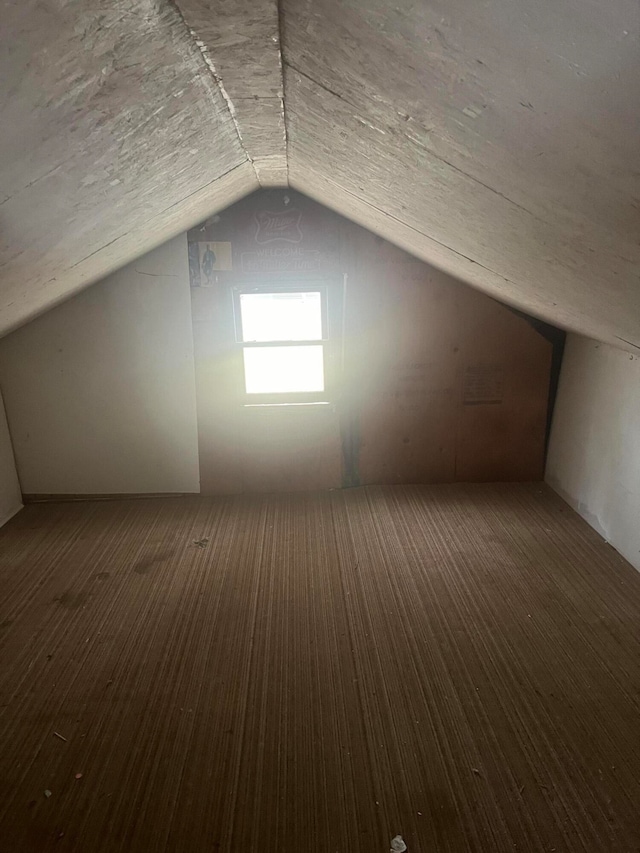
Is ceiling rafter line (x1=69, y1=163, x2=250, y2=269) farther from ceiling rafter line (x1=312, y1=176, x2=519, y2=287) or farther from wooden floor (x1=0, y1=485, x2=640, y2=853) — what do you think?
wooden floor (x1=0, y1=485, x2=640, y2=853)

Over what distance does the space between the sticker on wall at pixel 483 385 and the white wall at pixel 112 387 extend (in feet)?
5.60

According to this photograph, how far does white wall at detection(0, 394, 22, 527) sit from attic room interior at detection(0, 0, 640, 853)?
0.03 metres

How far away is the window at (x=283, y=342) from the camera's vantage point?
3.43m

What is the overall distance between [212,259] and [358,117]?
2.14 m

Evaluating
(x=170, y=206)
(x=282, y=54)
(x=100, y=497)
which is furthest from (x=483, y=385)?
(x=282, y=54)

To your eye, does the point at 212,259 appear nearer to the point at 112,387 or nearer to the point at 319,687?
the point at 112,387

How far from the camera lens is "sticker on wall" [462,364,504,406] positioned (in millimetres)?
3535

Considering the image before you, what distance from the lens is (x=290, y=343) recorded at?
3.48 meters

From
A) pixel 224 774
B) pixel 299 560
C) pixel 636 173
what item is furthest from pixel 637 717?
pixel 636 173

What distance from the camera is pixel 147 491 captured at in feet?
11.9

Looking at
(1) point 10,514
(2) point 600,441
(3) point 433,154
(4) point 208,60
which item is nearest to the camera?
(4) point 208,60

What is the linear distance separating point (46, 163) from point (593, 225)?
3.71ft

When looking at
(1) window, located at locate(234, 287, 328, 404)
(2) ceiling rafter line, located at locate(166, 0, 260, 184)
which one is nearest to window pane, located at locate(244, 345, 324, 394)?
(1) window, located at locate(234, 287, 328, 404)

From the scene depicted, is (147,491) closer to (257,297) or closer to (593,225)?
(257,297)
